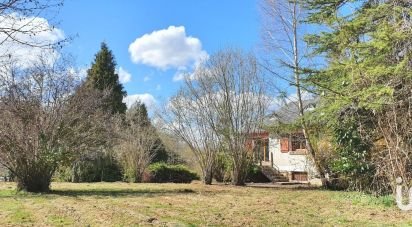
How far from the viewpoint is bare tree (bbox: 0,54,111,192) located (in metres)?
14.4

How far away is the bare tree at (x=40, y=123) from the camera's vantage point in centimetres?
1440

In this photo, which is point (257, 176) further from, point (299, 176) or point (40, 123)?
point (40, 123)

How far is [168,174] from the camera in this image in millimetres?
26047

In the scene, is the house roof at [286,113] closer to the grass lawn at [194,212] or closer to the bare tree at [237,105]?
the bare tree at [237,105]

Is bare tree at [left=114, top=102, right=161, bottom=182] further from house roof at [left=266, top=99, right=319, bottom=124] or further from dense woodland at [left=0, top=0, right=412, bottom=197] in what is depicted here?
house roof at [left=266, top=99, right=319, bottom=124]

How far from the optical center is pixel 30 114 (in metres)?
14.7

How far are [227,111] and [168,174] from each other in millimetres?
6460

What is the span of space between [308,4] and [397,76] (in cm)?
378

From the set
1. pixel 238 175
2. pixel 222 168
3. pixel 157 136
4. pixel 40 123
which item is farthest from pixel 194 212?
pixel 157 136

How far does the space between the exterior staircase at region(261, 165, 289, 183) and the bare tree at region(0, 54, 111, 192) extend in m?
13.8

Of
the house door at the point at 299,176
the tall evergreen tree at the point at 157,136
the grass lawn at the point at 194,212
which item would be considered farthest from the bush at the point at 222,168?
the grass lawn at the point at 194,212

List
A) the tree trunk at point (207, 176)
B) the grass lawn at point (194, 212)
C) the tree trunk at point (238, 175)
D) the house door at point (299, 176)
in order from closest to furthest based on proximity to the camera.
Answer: the grass lawn at point (194, 212), the tree trunk at point (238, 175), the tree trunk at point (207, 176), the house door at point (299, 176)

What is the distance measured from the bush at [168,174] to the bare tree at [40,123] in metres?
9.33

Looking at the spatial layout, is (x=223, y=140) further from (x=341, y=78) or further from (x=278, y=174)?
(x=341, y=78)
